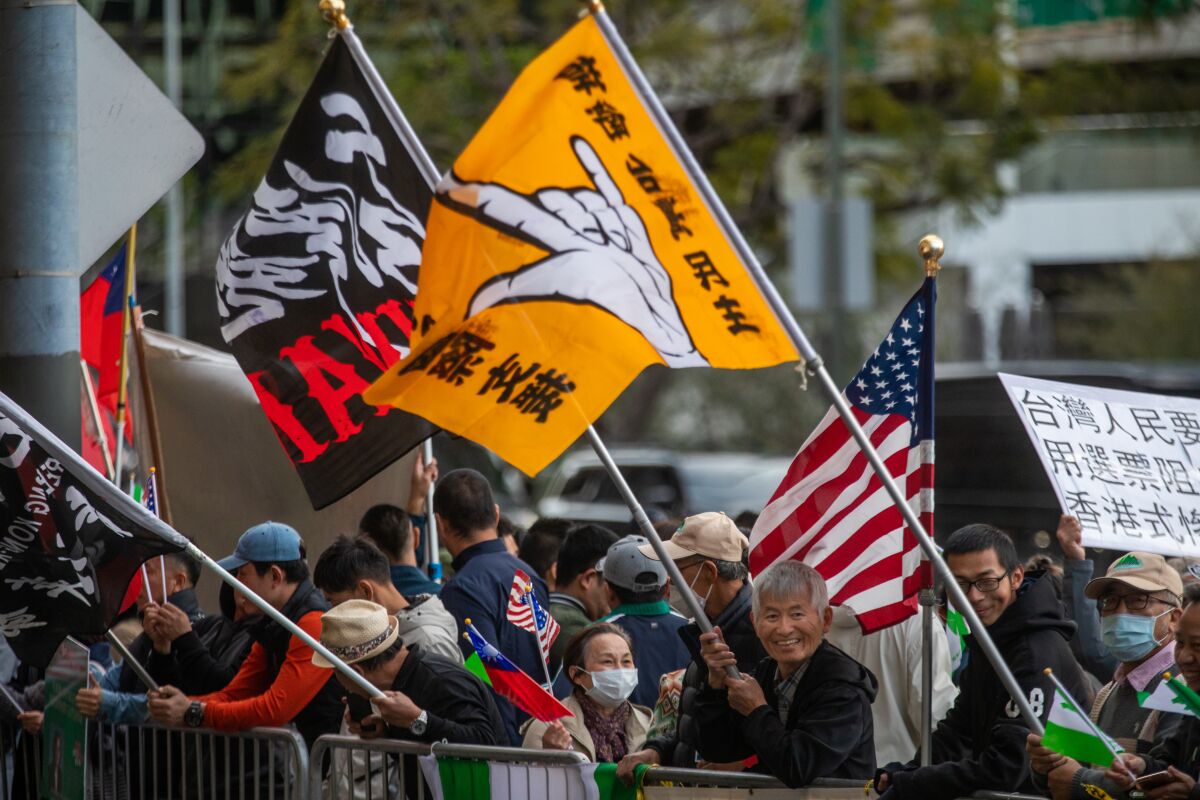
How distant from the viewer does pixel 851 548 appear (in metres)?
6.12

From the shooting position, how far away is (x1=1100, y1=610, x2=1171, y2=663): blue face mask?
628cm

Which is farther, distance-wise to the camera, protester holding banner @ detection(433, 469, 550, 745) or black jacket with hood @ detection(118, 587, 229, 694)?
black jacket with hood @ detection(118, 587, 229, 694)

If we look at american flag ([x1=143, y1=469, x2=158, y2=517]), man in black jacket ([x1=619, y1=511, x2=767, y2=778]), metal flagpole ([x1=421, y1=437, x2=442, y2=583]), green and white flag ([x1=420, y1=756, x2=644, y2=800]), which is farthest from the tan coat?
american flag ([x1=143, y1=469, x2=158, y2=517])

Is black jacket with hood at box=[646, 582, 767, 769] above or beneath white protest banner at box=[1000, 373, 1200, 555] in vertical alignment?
beneath

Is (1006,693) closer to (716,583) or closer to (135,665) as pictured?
(716,583)

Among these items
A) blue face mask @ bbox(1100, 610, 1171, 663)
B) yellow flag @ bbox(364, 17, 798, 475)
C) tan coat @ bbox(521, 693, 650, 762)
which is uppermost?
yellow flag @ bbox(364, 17, 798, 475)

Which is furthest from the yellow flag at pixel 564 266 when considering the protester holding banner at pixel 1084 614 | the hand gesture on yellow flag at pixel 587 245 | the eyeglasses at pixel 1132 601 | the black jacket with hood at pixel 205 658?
the protester holding banner at pixel 1084 614

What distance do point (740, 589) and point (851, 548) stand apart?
60 cm

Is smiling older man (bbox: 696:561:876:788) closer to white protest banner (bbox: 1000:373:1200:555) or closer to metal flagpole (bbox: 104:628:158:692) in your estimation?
white protest banner (bbox: 1000:373:1200:555)

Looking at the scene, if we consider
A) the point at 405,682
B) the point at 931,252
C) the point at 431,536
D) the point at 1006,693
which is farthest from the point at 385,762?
the point at 931,252

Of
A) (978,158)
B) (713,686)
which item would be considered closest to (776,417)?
(978,158)

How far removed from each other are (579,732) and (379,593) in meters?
1.08

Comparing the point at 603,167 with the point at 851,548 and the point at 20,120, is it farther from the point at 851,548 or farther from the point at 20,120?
the point at 20,120

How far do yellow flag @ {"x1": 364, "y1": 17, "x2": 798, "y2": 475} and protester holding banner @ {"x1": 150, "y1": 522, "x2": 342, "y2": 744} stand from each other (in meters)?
1.48
